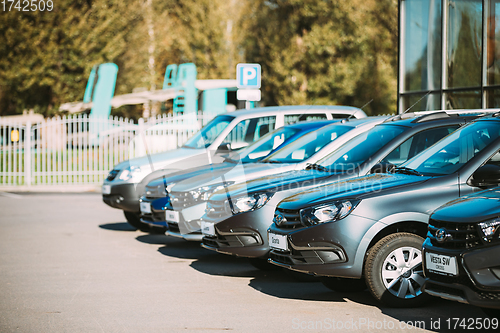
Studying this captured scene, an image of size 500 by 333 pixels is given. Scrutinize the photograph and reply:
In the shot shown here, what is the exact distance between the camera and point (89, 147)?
19469 mm

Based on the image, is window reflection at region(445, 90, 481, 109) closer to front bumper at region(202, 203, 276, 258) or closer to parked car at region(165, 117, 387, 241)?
parked car at region(165, 117, 387, 241)

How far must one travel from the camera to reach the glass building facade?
1354 centimetres

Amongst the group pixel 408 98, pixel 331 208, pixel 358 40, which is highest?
pixel 358 40

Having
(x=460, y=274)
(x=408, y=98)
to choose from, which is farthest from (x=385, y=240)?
(x=408, y=98)

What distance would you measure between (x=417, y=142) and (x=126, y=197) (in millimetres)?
5220

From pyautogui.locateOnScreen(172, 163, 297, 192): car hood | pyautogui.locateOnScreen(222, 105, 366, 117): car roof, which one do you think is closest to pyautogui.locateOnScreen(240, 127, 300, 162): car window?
pyautogui.locateOnScreen(172, 163, 297, 192): car hood

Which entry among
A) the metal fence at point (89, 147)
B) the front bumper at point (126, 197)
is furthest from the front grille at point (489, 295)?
the metal fence at point (89, 147)

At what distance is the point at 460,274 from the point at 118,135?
16.9 metres

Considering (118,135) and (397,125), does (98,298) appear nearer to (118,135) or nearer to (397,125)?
(397,125)

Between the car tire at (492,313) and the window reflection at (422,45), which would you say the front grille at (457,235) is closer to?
the car tire at (492,313)

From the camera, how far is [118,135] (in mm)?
20219

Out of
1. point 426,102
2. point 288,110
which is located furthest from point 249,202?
point 426,102

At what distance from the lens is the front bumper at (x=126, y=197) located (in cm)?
1036

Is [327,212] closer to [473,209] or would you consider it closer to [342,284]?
[342,284]
